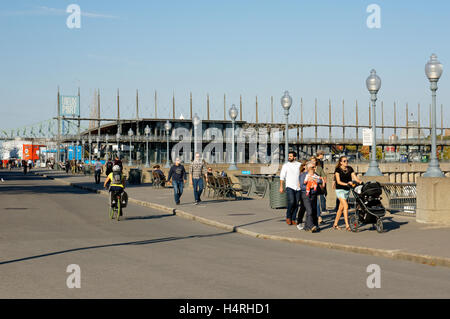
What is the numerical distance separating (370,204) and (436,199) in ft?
6.64

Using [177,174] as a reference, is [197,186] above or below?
below

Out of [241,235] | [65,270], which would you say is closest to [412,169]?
[241,235]

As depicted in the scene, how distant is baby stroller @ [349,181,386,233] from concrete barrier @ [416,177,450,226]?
1.70 meters

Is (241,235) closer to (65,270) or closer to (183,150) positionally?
(65,270)

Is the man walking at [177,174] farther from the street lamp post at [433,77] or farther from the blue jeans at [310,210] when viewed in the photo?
the street lamp post at [433,77]

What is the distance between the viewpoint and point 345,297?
283 inches

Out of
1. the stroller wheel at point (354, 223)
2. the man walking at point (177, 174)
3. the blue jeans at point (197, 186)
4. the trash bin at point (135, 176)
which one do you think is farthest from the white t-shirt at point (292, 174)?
the trash bin at point (135, 176)

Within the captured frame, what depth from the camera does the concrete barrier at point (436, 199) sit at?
47.5 ft

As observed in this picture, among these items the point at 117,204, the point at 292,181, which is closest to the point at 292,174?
the point at 292,181

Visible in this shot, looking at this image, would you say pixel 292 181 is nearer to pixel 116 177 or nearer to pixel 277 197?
pixel 277 197

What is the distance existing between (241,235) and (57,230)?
465 cm

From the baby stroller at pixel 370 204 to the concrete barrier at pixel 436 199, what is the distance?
1701 mm

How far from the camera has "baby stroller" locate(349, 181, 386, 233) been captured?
13.4 meters

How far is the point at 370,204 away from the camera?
13.6 meters
